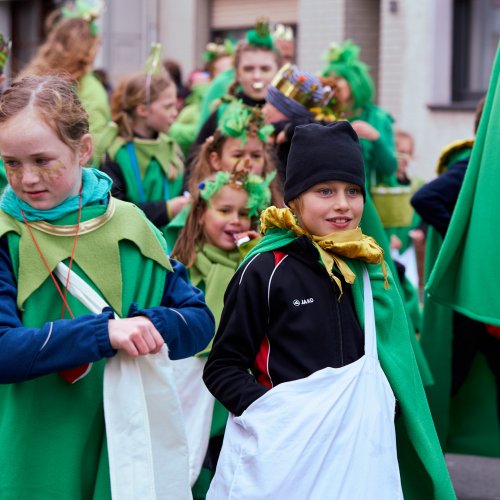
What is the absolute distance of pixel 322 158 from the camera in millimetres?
3396

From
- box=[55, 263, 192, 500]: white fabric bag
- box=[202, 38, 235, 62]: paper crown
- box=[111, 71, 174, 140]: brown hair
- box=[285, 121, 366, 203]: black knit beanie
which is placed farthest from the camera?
box=[202, 38, 235, 62]: paper crown

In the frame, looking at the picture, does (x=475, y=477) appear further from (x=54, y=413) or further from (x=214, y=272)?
(x=54, y=413)

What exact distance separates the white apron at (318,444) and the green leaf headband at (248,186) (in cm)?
179

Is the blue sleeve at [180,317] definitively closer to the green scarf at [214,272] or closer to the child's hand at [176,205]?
the green scarf at [214,272]

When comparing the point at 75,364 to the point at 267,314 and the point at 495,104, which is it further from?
the point at 495,104

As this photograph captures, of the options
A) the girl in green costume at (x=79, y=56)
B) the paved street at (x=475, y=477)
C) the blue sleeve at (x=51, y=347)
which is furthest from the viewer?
the girl in green costume at (x=79, y=56)

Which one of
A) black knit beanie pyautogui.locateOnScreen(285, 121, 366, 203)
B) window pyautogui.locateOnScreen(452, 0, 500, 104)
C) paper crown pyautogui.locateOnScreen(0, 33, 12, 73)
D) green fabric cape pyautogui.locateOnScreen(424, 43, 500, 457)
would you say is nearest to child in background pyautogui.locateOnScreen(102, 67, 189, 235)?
paper crown pyautogui.locateOnScreen(0, 33, 12, 73)

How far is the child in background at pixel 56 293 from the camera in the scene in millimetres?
3086

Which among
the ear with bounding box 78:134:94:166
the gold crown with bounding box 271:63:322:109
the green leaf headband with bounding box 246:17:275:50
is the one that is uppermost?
the green leaf headband with bounding box 246:17:275:50

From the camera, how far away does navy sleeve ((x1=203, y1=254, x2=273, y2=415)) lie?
330cm

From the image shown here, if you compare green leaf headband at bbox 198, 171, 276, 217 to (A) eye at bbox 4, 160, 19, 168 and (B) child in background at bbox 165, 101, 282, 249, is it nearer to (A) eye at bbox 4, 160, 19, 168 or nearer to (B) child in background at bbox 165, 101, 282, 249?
(B) child in background at bbox 165, 101, 282, 249

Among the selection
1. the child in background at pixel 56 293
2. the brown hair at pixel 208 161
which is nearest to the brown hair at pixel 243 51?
the brown hair at pixel 208 161

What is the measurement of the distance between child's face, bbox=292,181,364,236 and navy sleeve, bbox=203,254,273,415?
0.61 ft

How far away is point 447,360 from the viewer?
557 cm
